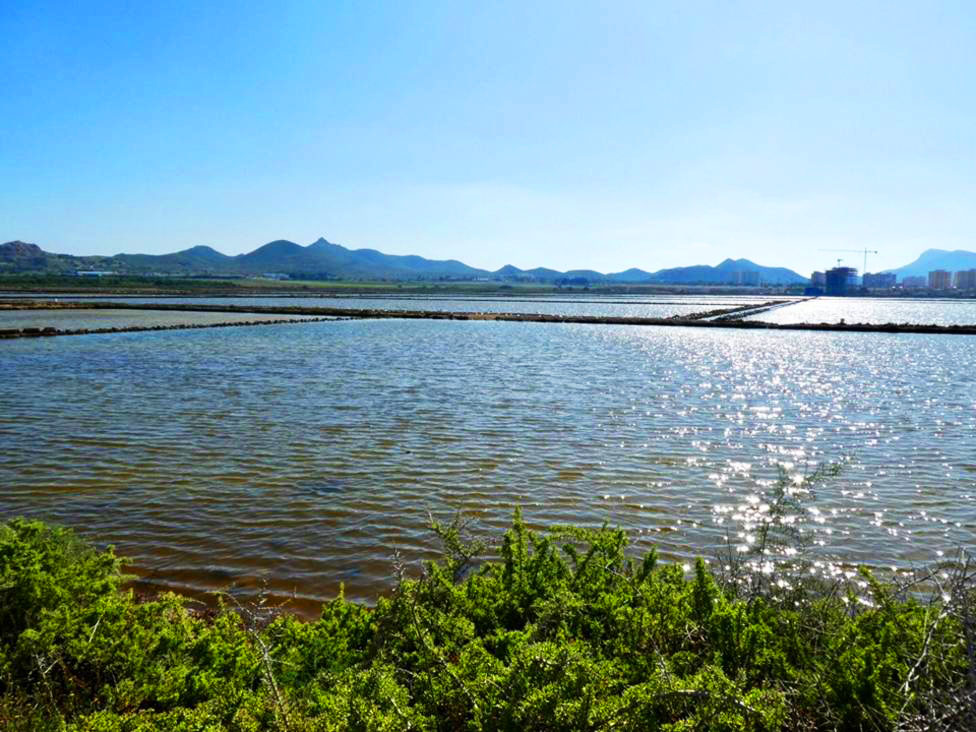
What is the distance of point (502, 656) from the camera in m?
4.98

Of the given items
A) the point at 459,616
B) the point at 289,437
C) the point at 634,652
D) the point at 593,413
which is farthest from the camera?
the point at 593,413

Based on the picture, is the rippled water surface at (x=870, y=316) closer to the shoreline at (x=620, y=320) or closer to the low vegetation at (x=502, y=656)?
the shoreline at (x=620, y=320)

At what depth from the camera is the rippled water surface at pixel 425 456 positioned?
938 cm

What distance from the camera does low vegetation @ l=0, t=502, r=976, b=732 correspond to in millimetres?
3764

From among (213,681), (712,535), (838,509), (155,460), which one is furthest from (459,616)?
(155,460)

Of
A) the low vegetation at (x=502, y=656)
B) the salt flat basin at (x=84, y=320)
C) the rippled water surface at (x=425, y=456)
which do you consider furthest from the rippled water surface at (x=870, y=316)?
the low vegetation at (x=502, y=656)

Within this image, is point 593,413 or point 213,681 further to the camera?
point 593,413

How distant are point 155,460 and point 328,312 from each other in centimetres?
6699

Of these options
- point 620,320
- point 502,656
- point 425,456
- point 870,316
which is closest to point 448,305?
point 620,320

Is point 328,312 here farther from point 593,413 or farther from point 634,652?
point 634,652

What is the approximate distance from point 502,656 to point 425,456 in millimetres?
8866

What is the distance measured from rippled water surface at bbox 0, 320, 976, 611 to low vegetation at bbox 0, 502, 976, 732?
2.64 meters

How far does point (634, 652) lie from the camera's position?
15.7 feet

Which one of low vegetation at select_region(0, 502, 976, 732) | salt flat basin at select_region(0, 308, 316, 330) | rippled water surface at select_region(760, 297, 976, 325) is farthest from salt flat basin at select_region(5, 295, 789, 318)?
low vegetation at select_region(0, 502, 976, 732)
